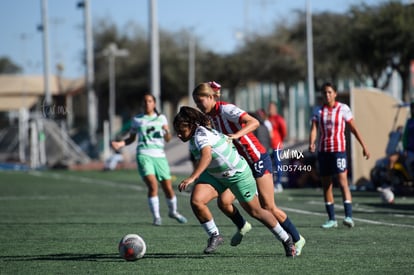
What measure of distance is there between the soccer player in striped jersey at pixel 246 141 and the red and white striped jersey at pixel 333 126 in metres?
3.70

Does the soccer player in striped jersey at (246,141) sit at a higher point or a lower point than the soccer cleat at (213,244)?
higher

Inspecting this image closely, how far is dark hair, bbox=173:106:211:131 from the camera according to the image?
10977mm

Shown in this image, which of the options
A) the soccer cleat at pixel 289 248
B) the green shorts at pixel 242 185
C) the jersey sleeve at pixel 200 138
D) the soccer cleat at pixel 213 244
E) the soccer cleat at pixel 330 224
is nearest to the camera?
the jersey sleeve at pixel 200 138

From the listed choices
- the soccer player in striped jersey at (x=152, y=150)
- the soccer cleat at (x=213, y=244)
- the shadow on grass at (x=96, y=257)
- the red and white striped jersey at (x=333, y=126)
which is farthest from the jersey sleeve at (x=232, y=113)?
the soccer player in striped jersey at (x=152, y=150)

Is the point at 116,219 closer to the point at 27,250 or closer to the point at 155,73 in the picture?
the point at 27,250

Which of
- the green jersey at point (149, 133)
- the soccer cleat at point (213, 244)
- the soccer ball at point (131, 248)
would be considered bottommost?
the soccer cleat at point (213, 244)

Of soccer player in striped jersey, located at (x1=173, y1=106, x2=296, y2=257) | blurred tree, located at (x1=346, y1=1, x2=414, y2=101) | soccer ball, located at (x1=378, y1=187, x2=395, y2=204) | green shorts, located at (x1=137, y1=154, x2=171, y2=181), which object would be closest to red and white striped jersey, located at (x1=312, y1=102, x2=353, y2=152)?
green shorts, located at (x1=137, y1=154, x2=171, y2=181)

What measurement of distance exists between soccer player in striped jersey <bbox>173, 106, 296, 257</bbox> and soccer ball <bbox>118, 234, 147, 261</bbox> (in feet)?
3.05

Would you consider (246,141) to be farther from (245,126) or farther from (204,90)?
(204,90)

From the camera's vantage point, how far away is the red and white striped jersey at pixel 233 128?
11.8 m

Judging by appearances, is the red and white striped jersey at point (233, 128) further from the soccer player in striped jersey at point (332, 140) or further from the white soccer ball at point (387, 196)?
the white soccer ball at point (387, 196)

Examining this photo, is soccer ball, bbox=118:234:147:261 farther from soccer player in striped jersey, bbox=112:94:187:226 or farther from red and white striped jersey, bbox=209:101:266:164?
soccer player in striped jersey, bbox=112:94:187:226

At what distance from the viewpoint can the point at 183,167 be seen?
42.9 metres

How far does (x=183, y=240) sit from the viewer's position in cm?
1368
